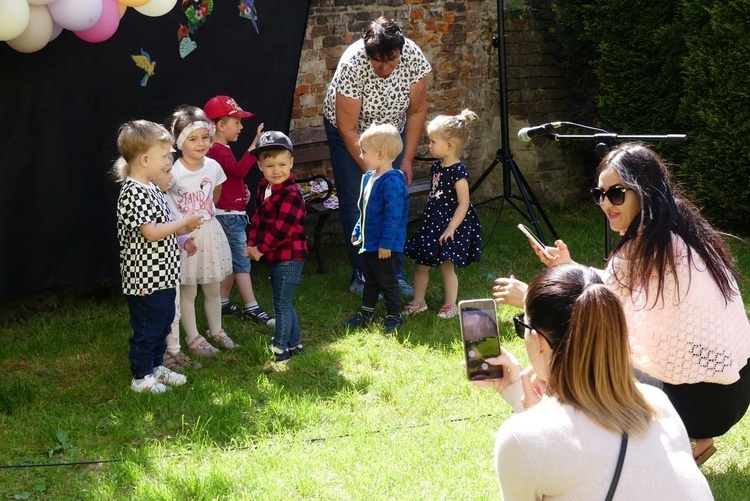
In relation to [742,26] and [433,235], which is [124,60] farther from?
[742,26]

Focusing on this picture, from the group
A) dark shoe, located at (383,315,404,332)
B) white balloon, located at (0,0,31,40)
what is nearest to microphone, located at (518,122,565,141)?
dark shoe, located at (383,315,404,332)

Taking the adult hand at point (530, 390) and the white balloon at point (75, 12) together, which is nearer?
the adult hand at point (530, 390)

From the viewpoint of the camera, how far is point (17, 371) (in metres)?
4.96

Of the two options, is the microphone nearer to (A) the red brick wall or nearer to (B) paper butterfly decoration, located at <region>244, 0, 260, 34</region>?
(B) paper butterfly decoration, located at <region>244, 0, 260, 34</region>

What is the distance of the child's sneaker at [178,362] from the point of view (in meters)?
4.98

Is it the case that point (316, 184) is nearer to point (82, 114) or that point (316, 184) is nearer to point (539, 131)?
point (82, 114)

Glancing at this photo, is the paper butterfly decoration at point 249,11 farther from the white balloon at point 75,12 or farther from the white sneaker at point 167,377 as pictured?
the white sneaker at point 167,377

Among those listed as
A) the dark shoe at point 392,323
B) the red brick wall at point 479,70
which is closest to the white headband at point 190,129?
the dark shoe at point 392,323

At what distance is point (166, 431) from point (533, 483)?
2.44m

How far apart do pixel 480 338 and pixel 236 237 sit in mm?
3212

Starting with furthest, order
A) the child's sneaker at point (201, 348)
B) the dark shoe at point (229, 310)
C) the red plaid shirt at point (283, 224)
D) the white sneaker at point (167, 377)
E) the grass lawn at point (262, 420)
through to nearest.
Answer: the dark shoe at point (229, 310)
the child's sneaker at point (201, 348)
the red plaid shirt at point (283, 224)
the white sneaker at point (167, 377)
the grass lawn at point (262, 420)

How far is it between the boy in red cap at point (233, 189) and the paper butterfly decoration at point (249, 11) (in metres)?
0.66

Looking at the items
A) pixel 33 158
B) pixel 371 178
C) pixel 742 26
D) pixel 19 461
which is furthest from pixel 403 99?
pixel 19 461

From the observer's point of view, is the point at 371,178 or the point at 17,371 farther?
the point at 371,178
